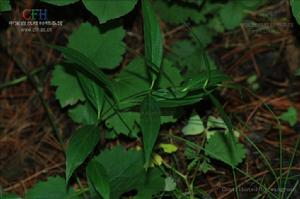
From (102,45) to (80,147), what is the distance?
68 cm

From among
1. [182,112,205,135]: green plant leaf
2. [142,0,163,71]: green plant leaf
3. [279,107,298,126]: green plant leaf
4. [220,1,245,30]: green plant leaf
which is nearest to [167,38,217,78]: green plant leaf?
[220,1,245,30]: green plant leaf

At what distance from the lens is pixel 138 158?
1.99 meters

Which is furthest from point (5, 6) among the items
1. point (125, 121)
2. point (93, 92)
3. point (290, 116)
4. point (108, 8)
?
point (290, 116)

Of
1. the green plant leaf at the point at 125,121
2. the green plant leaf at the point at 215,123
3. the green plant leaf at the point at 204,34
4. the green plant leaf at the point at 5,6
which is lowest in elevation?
the green plant leaf at the point at 215,123

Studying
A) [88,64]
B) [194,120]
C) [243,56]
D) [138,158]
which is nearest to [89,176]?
[138,158]

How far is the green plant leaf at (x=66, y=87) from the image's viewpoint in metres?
2.18

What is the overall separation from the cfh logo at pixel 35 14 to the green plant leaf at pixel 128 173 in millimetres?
872

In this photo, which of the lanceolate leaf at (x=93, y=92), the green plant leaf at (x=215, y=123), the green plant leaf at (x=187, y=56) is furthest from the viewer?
the green plant leaf at (x=187, y=56)

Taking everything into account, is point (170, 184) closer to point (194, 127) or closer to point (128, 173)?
point (128, 173)

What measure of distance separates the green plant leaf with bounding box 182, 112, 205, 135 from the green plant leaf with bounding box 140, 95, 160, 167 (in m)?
0.45

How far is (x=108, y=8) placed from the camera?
6.63 feet

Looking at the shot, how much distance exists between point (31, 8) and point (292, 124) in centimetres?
147

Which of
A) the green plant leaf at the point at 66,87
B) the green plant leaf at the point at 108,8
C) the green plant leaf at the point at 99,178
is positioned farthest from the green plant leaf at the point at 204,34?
the green plant leaf at the point at 99,178

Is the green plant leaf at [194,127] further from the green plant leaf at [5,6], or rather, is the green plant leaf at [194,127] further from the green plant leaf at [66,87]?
the green plant leaf at [5,6]
